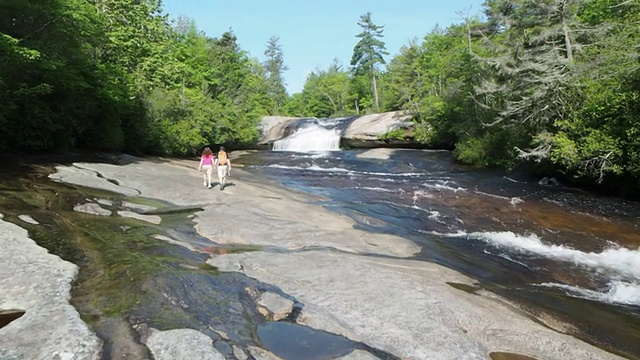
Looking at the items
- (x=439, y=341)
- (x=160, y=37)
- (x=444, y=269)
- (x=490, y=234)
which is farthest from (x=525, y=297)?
(x=160, y=37)

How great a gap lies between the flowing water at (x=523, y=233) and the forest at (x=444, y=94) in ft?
8.01

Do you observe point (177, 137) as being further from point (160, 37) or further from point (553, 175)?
point (553, 175)

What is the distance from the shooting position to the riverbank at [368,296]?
14.7 ft

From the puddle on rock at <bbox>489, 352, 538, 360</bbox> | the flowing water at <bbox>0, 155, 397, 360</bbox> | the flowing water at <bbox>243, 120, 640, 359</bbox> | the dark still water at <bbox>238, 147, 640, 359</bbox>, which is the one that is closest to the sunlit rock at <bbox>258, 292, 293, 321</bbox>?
the flowing water at <bbox>0, 155, 397, 360</bbox>

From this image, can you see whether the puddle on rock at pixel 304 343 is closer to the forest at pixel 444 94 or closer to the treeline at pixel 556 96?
the forest at pixel 444 94

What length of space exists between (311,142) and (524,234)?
3116 cm

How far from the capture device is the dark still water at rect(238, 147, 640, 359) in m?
6.56

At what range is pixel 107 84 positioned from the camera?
19.2m

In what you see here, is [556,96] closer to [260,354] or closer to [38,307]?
[260,354]

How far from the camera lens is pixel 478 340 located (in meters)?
4.72

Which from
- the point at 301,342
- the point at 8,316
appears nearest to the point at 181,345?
the point at 301,342

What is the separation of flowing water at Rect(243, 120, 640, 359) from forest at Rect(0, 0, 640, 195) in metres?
2.44

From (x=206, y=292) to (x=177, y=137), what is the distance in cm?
2396

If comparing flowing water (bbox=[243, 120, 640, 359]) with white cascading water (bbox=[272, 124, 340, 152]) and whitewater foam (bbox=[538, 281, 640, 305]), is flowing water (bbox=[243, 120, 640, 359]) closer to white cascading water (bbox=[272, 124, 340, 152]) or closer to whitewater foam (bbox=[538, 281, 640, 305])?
whitewater foam (bbox=[538, 281, 640, 305])
